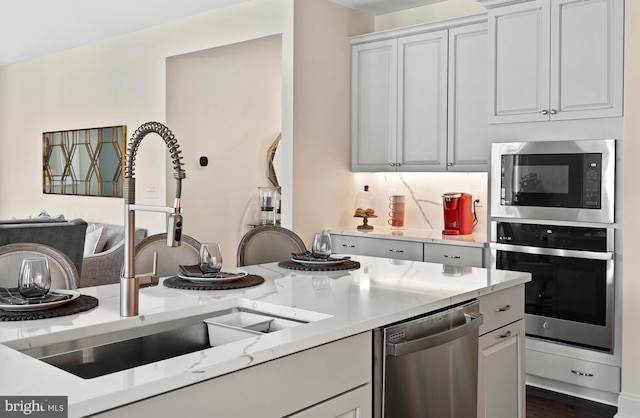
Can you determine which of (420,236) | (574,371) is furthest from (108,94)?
(574,371)

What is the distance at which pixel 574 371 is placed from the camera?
12.0 feet

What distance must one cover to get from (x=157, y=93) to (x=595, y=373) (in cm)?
436

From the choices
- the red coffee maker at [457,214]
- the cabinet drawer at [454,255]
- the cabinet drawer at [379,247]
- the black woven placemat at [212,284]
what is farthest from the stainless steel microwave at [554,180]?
the black woven placemat at [212,284]

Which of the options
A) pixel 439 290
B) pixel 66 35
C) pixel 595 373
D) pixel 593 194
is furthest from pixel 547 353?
pixel 66 35

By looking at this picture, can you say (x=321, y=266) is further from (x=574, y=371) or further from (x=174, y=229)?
(x=574, y=371)

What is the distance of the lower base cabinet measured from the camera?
4.06 ft

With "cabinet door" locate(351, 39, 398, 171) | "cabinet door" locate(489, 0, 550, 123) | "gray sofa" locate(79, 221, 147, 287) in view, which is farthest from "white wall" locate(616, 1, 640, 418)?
"gray sofa" locate(79, 221, 147, 287)

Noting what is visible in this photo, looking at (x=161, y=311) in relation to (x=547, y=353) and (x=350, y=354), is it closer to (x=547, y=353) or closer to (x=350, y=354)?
(x=350, y=354)

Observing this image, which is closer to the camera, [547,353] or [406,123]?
[547,353]

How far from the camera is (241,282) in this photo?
2.20 meters

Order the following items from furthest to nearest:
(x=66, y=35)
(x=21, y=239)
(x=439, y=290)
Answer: (x=66, y=35)
(x=21, y=239)
(x=439, y=290)

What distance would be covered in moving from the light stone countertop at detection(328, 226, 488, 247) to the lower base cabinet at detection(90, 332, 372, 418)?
2.53m

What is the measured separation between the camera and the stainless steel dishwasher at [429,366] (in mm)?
1793

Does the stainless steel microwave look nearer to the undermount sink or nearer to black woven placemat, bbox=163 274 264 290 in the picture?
black woven placemat, bbox=163 274 264 290
